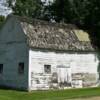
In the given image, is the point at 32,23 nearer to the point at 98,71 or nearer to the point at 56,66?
the point at 56,66

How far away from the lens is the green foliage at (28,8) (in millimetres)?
57013

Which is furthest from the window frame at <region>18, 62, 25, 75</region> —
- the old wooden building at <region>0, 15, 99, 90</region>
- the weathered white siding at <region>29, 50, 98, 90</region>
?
the weathered white siding at <region>29, 50, 98, 90</region>

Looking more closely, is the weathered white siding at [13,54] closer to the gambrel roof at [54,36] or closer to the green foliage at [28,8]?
the gambrel roof at [54,36]

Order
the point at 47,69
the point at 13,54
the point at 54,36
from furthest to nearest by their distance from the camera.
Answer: the point at 54,36 < the point at 13,54 < the point at 47,69

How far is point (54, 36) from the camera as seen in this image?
126ft

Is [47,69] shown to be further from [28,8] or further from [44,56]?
[28,8]

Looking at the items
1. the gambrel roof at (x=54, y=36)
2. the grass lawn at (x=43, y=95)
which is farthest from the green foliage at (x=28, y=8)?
the grass lawn at (x=43, y=95)

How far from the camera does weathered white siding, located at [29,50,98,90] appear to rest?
35.3m

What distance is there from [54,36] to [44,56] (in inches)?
120

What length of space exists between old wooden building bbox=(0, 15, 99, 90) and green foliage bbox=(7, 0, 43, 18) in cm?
1661

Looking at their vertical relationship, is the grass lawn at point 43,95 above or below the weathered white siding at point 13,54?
below

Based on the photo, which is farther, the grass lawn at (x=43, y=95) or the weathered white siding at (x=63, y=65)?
the weathered white siding at (x=63, y=65)

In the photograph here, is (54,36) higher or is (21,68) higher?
(54,36)

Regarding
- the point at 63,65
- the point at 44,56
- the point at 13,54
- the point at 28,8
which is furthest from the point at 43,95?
the point at 28,8
